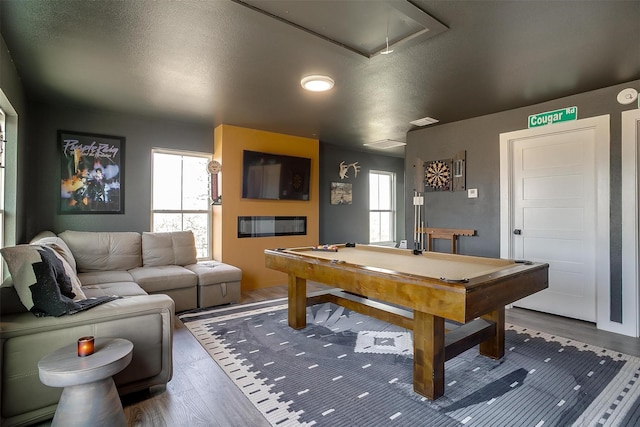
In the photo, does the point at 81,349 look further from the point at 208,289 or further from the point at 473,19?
the point at 473,19

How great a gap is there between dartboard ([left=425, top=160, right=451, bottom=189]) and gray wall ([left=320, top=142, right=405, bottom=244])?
1993mm

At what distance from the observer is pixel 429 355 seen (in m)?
2.02

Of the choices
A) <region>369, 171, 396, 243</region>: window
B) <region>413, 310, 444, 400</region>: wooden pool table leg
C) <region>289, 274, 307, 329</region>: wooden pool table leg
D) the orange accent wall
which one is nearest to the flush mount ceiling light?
<region>289, 274, 307, 329</region>: wooden pool table leg

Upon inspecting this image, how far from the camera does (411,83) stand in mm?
3135

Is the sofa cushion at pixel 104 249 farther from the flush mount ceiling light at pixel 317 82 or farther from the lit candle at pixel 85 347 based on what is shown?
the flush mount ceiling light at pixel 317 82

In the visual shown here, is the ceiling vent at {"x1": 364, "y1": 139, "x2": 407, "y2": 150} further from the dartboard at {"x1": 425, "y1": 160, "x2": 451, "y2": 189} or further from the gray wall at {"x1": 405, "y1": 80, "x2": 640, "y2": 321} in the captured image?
the dartboard at {"x1": 425, "y1": 160, "x2": 451, "y2": 189}

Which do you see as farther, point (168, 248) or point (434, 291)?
point (168, 248)

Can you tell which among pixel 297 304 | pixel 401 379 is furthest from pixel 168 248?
pixel 401 379

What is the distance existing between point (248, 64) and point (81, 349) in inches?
91.3

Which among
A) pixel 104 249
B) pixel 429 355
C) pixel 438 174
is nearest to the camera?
pixel 429 355

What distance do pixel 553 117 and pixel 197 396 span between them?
14.3ft

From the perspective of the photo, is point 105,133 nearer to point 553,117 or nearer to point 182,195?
point 182,195

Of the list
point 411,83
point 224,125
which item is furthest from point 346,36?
point 224,125

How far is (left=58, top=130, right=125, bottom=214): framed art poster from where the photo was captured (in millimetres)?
3920
